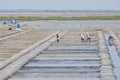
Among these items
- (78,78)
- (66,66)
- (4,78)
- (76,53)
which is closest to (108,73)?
(78,78)

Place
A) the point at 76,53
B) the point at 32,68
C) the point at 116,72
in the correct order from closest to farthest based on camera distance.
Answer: the point at 116,72 < the point at 32,68 < the point at 76,53

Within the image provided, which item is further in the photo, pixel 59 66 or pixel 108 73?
pixel 59 66

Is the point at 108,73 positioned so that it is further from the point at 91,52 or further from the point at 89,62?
the point at 91,52

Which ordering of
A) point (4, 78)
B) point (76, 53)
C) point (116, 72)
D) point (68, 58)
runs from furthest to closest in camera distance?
1. point (76, 53)
2. point (68, 58)
3. point (116, 72)
4. point (4, 78)

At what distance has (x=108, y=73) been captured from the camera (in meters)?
15.3

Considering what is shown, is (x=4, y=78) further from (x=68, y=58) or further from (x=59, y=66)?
(x=68, y=58)

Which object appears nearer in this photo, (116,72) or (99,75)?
(99,75)

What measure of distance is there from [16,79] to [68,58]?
604cm

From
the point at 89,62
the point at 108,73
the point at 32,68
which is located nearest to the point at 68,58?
the point at 89,62

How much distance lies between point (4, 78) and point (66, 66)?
374 cm

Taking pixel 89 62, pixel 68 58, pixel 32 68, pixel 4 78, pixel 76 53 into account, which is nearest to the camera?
pixel 4 78

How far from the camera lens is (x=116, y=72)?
15969 mm

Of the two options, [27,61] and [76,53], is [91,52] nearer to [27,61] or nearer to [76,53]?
[76,53]

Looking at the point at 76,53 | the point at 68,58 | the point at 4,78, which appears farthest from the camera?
the point at 76,53
